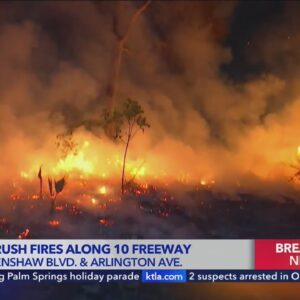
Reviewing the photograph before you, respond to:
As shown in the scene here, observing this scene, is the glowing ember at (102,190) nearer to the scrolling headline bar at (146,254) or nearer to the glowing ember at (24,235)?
the scrolling headline bar at (146,254)

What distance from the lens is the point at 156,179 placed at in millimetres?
1423

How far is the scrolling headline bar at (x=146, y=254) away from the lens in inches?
56.5

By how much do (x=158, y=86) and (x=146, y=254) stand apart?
1.75ft

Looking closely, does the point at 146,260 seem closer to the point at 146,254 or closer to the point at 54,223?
the point at 146,254

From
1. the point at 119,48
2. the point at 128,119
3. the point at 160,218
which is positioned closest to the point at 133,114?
the point at 128,119

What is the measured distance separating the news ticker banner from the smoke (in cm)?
23

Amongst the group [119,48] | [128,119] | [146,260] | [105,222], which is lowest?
[146,260]

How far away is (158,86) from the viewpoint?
1413 millimetres

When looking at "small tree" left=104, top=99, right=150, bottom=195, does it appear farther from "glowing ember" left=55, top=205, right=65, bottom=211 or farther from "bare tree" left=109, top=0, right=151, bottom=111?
"glowing ember" left=55, top=205, right=65, bottom=211

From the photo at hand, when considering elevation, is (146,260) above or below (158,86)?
below

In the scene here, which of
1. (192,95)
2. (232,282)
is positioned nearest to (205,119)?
(192,95)

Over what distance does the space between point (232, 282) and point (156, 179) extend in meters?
0.42

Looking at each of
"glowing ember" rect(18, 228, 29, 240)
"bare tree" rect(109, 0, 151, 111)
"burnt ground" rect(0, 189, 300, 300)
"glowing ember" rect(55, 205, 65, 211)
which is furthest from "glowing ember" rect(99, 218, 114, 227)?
"bare tree" rect(109, 0, 151, 111)

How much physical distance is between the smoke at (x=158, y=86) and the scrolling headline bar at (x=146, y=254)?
0.23 metres
